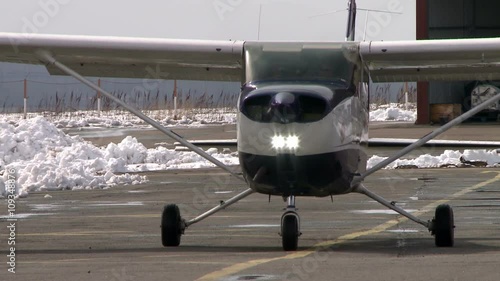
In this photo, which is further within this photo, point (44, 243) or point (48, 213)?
point (48, 213)

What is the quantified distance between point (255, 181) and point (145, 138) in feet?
79.2

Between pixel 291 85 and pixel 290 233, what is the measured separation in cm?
127

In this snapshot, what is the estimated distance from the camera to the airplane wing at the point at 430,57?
12508 millimetres

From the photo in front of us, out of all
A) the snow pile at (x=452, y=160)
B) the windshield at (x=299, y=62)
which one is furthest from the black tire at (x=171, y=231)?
the snow pile at (x=452, y=160)

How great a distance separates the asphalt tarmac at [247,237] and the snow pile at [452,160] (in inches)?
124

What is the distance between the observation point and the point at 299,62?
1123 centimetres

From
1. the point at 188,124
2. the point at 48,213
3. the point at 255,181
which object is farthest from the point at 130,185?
the point at 188,124

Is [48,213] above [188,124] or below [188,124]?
below

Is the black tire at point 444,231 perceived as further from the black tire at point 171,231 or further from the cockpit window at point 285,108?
the black tire at point 171,231

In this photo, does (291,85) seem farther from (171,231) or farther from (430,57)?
(430,57)

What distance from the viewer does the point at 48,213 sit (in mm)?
15328

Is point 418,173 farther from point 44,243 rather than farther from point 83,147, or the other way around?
point 44,243

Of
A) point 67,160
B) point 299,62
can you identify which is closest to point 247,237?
point 299,62

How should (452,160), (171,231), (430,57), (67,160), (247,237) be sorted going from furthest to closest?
(452,160) → (67,160) → (430,57) → (247,237) → (171,231)
